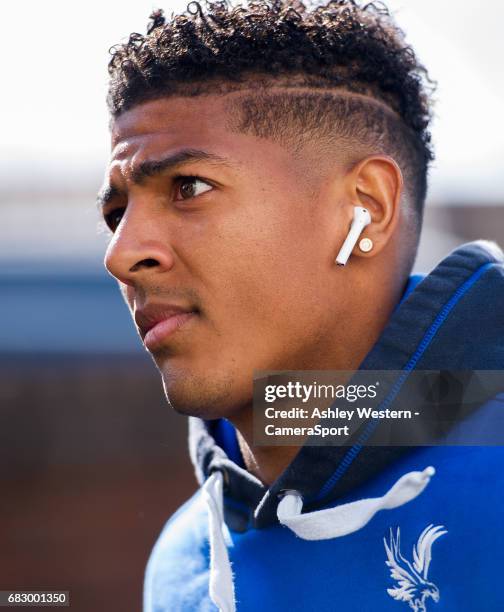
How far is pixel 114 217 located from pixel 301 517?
37.3 inches

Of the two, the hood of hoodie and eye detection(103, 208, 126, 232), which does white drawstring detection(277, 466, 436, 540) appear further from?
eye detection(103, 208, 126, 232)

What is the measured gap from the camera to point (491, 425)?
1.93 m

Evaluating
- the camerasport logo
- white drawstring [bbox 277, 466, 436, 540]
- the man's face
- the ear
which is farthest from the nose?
the camerasport logo

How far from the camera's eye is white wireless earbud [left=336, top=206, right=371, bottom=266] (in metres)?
2.11

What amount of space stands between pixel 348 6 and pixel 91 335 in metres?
3.57

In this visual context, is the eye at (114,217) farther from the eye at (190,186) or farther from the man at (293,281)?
the eye at (190,186)

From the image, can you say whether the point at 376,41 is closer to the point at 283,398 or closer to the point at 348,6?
the point at 348,6

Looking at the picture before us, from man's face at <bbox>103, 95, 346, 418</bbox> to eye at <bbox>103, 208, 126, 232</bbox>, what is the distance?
0.19 meters

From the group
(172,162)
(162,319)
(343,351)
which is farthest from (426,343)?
(172,162)

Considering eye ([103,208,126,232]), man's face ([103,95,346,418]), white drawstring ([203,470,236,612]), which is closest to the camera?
man's face ([103,95,346,418])

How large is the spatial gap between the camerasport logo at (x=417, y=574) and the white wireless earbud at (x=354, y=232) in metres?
0.66

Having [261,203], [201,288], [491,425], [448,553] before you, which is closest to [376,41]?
[261,203]

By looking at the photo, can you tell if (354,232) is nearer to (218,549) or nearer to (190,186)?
(190,186)

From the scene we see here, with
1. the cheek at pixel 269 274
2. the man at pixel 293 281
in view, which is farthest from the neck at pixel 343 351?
the cheek at pixel 269 274
